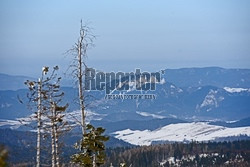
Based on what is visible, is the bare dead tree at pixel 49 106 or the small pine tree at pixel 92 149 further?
the bare dead tree at pixel 49 106

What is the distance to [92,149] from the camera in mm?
27156

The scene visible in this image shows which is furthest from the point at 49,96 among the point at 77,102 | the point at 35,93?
the point at 77,102

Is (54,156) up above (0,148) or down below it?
below

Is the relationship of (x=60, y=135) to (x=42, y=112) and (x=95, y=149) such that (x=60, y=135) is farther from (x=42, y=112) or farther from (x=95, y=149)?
(x=95, y=149)

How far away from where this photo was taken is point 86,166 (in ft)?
90.3

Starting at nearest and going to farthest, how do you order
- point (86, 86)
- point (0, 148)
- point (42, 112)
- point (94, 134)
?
1. point (0, 148)
2. point (94, 134)
3. point (86, 86)
4. point (42, 112)

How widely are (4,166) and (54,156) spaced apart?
55.8ft

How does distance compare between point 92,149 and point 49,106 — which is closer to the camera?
point 92,149

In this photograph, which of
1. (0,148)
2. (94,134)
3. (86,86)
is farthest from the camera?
(86,86)

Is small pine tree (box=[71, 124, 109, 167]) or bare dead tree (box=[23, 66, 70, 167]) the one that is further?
bare dead tree (box=[23, 66, 70, 167])

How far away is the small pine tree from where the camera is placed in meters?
27.0

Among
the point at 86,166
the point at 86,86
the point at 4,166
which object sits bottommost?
the point at 86,166

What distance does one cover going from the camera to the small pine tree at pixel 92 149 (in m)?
27.0

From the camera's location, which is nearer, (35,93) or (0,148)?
(0,148)
